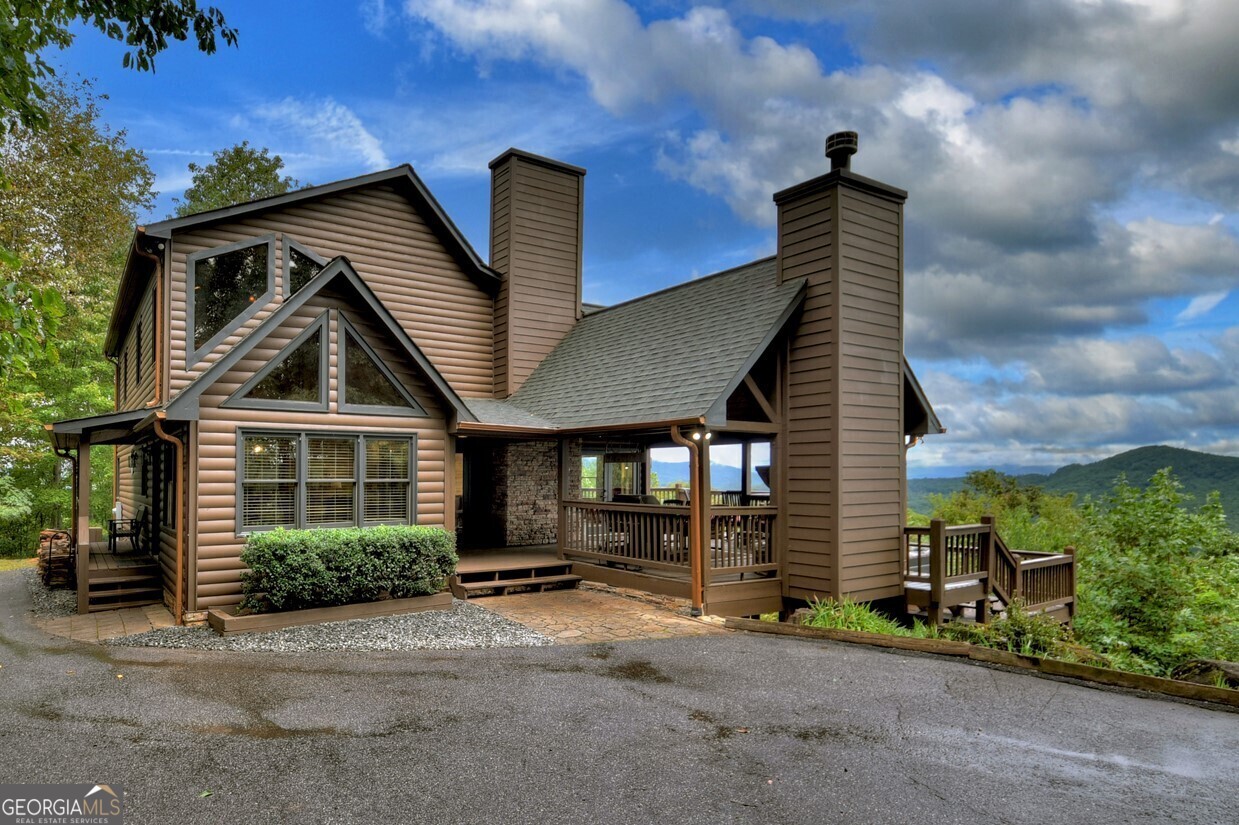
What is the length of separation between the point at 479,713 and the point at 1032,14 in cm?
1066

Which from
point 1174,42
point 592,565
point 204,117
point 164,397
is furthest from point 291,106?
point 1174,42

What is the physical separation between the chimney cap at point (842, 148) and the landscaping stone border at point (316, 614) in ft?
27.4

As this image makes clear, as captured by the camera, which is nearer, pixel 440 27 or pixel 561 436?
pixel 561 436

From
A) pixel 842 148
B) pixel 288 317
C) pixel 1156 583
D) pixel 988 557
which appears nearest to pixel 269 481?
pixel 288 317

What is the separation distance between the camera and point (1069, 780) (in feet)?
14.2

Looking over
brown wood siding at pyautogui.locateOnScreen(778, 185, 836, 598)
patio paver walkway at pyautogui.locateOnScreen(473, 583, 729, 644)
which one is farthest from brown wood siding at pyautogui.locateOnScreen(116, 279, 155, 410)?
brown wood siding at pyautogui.locateOnScreen(778, 185, 836, 598)

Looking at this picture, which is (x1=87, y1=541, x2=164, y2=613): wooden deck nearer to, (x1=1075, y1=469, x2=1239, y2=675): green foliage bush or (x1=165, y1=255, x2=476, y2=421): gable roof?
(x1=165, y1=255, x2=476, y2=421): gable roof

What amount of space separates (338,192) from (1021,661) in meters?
12.1

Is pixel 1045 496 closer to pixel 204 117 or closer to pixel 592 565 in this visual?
pixel 592 565

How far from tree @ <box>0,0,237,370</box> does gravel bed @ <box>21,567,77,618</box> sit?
17.8ft

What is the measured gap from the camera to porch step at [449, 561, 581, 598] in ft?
35.1

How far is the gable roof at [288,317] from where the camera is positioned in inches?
327

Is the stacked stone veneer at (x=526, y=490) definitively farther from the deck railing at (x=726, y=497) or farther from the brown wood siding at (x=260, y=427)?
the brown wood siding at (x=260, y=427)

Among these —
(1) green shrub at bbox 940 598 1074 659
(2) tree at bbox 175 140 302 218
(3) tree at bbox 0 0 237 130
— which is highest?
(2) tree at bbox 175 140 302 218
